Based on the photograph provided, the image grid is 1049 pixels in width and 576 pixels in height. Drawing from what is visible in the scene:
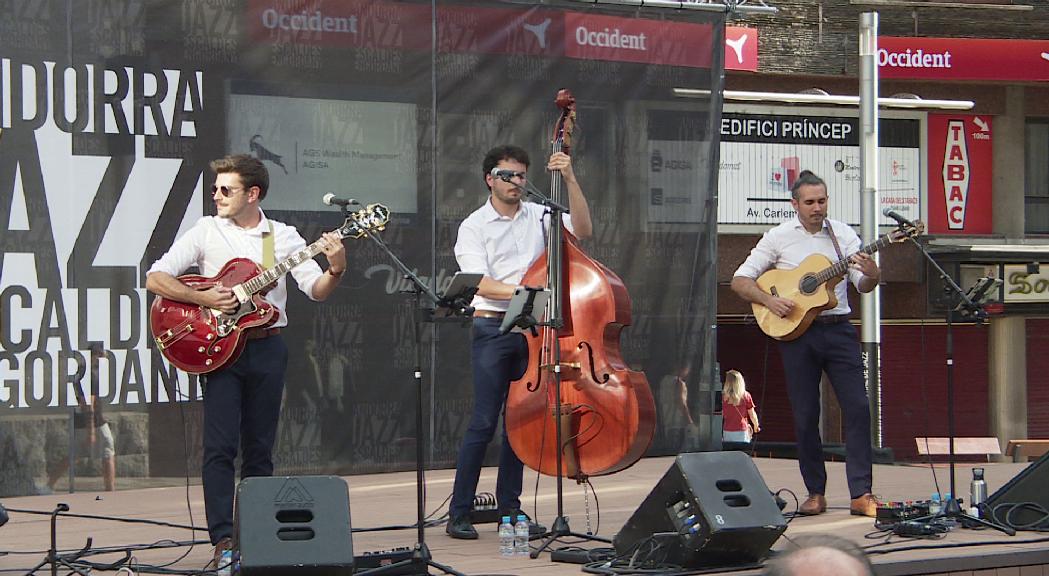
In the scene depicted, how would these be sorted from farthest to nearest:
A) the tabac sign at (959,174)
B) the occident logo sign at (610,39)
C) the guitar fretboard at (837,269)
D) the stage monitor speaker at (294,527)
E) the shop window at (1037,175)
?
1. the shop window at (1037,175)
2. the tabac sign at (959,174)
3. the occident logo sign at (610,39)
4. the guitar fretboard at (837,269)
5. the stage monitor speaker at (294,527)

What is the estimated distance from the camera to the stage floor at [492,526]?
20.5ft

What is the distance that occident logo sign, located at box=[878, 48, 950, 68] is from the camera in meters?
17.6

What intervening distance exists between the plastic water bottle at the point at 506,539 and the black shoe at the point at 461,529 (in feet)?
1.67

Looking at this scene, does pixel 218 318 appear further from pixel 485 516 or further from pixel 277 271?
pixel 485 516

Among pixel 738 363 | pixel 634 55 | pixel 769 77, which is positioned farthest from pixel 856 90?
pixel 634 55

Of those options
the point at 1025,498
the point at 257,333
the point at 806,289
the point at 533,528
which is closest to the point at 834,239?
the point at 806,289

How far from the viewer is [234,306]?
5898mm

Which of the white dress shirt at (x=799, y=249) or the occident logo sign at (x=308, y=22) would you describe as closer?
the white dress shirt at (x=799, y=249)

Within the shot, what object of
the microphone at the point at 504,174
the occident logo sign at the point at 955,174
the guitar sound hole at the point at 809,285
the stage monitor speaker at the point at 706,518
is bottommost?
the stage monitor speaker at the point at 706,518

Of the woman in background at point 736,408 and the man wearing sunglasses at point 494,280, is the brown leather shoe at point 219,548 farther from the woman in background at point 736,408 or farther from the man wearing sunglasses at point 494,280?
the woman in background at point 736,408

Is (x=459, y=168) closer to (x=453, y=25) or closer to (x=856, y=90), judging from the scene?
(x=453, y=25)

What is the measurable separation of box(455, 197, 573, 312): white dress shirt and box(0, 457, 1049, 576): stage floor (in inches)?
49.0

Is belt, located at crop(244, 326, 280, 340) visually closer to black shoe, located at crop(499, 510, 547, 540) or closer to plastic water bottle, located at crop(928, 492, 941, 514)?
black shoe, located at crop(499, 510, 547, 540)

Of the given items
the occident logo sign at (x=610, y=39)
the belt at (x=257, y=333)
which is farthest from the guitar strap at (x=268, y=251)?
the occident logo sign at (x=610, y=39)
